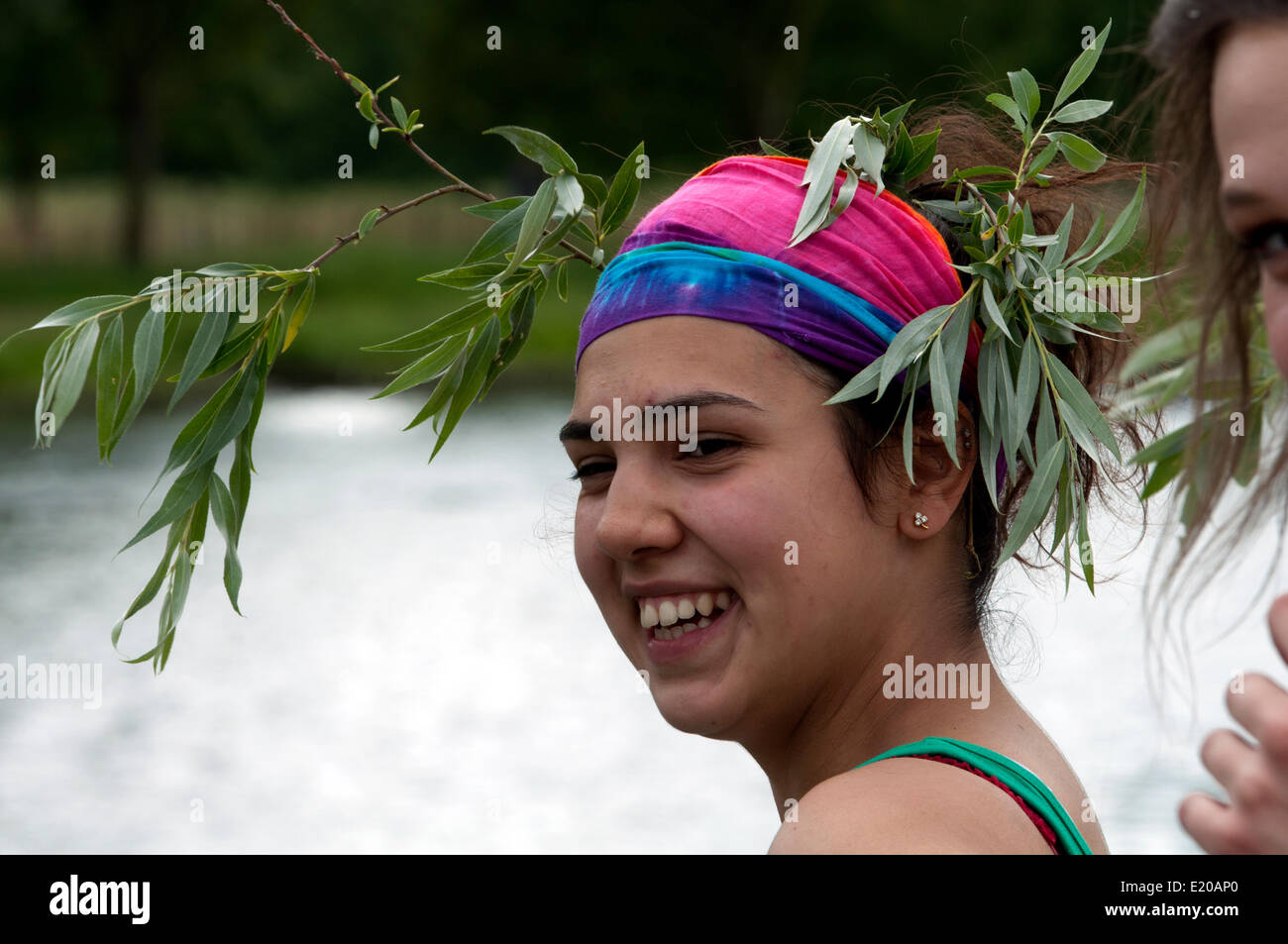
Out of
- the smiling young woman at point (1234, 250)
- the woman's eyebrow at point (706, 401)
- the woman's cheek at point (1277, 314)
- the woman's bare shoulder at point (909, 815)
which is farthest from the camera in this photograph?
the woman's eyebrow at point (706, 401)

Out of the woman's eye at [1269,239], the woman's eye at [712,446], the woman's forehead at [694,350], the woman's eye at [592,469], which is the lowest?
the woman's eye at [1269,239]

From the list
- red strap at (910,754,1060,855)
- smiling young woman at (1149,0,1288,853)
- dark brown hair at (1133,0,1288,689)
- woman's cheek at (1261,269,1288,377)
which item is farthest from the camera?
red strap at (910,754,1060,855)

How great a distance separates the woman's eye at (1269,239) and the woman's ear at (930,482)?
1061 millimetres

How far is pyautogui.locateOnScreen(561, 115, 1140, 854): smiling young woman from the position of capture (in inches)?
110

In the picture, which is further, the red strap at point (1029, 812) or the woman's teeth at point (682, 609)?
the woman's teeth at point (682, 609)

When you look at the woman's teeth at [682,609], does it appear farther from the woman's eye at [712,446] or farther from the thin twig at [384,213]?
the thin twig at [384,213]

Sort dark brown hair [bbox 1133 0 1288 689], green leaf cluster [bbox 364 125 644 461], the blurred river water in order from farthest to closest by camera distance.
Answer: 1. the blurred river water
2. green leaf cluster [bbox 364 125 644 461]
3. dark brown hair [bbox 1133 0 1288 689]

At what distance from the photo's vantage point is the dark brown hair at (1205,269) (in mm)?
2143

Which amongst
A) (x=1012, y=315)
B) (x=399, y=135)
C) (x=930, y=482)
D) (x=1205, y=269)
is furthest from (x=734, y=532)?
(x=399, y=135)

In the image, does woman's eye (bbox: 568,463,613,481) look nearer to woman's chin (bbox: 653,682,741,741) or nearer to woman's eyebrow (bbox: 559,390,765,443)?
woman's eyebrow (bbox: 559,390,765,443)

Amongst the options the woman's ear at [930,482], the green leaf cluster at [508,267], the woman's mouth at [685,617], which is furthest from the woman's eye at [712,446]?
the green leaf cluster at [508,267]

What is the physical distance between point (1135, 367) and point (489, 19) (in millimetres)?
43264

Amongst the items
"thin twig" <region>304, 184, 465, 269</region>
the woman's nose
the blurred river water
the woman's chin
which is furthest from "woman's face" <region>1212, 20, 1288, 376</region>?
the blurred river water

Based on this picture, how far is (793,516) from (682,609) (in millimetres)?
252
